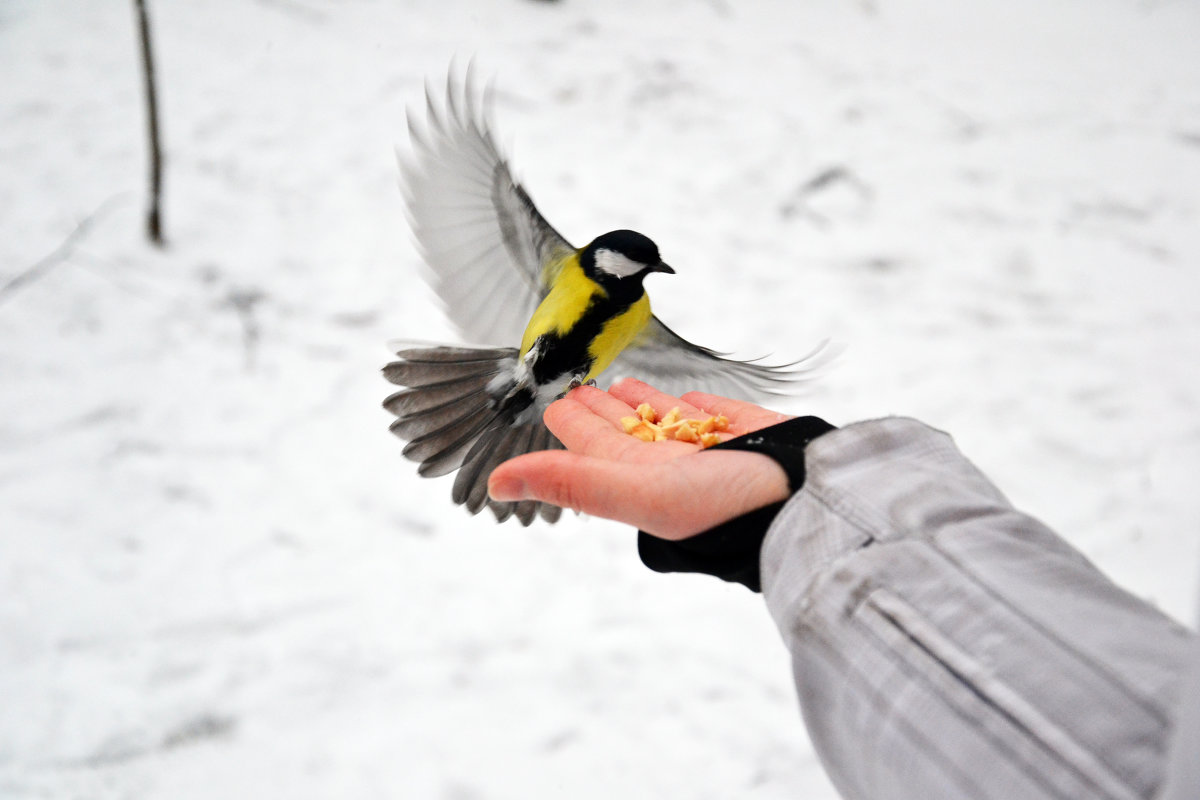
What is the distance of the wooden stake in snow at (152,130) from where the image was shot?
2842 millimetres

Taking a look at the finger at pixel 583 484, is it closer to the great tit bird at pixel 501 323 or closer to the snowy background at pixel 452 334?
the great tit bird at pixel 501 323

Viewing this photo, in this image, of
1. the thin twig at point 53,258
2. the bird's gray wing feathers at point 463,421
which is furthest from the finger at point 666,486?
the thin twig at point 53,258

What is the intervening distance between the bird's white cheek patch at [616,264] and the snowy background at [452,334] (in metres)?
1.08

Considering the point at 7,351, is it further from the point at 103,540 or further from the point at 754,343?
the point at 754,343

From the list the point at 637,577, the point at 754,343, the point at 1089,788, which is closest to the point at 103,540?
the point at 637,577

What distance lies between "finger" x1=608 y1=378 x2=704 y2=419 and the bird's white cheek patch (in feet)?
0.88

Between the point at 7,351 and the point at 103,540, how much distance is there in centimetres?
99

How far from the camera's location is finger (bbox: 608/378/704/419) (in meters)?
1.65

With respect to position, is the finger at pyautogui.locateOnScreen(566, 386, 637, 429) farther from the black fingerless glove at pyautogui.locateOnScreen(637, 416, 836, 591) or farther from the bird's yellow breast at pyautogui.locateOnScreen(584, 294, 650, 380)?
the black fingerless glove at pyautogui.locateOnScreen(637, 416, 836, 591)

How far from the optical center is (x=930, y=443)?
1052mm

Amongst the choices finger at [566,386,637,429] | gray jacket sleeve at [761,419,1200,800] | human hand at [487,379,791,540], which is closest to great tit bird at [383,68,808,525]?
finger at [566,386,637,429]

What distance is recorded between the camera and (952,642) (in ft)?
2.50

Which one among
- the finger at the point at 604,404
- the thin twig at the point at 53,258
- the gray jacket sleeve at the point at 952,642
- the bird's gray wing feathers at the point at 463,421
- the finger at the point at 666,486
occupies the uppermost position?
the gray jacket sleeve at the point at 952,642

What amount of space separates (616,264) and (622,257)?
0.02m
